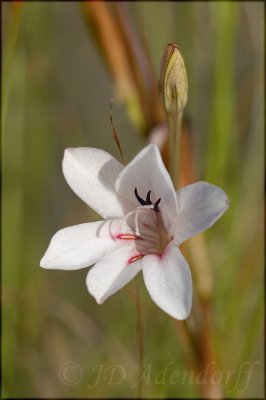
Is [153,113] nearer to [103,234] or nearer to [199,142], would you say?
[103,234]

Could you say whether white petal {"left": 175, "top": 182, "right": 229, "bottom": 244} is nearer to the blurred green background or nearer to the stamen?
the stamen

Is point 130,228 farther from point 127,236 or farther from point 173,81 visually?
point 173,81

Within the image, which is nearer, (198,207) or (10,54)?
(198,207)

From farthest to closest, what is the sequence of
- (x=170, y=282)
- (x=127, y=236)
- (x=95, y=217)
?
(x=95, y=217) → (x=127, y=236) → (x=170, y=282)

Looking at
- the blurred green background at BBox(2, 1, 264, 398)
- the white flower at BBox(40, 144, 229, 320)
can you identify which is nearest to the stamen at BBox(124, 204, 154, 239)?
the white flower at BBox(40, 144, 229, 320)

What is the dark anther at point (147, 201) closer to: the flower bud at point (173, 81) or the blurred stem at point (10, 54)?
the flower bud at point (173, 81)

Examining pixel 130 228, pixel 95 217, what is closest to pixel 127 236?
pixel 130 228
